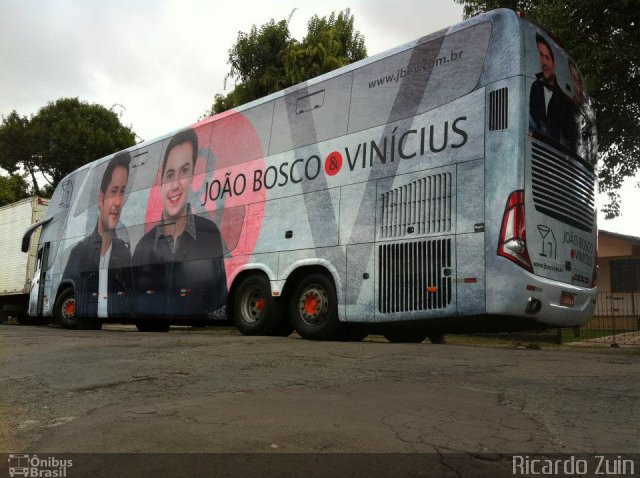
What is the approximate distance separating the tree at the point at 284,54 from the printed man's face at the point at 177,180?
8.78 metres

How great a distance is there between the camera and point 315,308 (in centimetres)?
849

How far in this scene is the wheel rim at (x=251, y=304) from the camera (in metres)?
9.29

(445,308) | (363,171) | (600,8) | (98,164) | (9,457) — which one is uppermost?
(600,8)

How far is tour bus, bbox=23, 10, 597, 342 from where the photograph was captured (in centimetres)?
673

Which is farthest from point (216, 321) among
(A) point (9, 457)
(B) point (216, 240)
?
(A) point (9, 457)

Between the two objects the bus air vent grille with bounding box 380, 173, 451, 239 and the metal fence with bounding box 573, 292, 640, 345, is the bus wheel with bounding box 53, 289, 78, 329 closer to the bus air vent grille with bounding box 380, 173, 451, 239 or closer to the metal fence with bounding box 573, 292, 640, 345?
the bus air vent grille with bounding box 380, 173, 451, 239

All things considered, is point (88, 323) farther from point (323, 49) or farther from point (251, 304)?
point (323, 49)

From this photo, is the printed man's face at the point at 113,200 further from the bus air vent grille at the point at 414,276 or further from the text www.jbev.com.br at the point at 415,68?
the bus air vent grille at the point at 414,276

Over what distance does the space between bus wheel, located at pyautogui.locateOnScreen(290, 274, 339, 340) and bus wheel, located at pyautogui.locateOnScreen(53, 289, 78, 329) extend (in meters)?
7.36

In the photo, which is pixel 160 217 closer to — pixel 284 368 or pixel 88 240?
pixel 88 240

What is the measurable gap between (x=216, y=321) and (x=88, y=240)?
16.1ft

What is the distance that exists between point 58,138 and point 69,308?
68.4ft

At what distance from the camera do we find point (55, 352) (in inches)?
286

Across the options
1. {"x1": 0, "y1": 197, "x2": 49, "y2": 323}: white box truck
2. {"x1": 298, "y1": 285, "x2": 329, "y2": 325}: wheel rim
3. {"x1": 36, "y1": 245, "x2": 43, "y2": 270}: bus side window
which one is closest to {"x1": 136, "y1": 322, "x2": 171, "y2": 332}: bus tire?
{"x1": 36, "y1": 245, "x2": 43, "y2": 270}: bus side window
